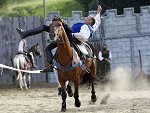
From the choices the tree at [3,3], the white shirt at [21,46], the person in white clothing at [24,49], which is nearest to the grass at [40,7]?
the tree at [3,3]

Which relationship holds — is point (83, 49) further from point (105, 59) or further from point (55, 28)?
point (105, 59)

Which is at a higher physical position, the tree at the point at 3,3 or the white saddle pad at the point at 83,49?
the tree at the point at 3,3

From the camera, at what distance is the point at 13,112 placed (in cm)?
1330

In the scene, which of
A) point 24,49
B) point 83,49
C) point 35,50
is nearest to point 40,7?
point 35,50

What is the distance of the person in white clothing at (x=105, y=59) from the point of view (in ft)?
81.5

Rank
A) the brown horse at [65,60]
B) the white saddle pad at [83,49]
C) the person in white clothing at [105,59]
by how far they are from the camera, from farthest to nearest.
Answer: the person in white clothing at [105,59] → the white saddle pad at [83,49] → the brown horse at [65,60]

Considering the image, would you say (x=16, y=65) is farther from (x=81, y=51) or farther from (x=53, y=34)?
(x=53, y=34)

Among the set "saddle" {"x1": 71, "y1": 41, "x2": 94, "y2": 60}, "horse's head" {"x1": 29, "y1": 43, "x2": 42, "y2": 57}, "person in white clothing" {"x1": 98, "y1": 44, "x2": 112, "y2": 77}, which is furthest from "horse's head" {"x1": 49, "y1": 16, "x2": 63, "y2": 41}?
"person in white clothing" {"x1": 98, "y1": 44, "x2": 112, "y2": 77}

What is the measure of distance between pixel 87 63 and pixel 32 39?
13.2 m

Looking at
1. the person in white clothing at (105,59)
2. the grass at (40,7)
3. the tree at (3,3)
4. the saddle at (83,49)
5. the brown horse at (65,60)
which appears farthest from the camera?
the grass at (40,7)

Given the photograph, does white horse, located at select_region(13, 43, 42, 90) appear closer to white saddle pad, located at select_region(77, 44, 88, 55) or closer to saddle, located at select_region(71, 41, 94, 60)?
saddle, located at select_region(71, 41, 94, 60)

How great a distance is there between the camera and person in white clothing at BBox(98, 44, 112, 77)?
24.8m

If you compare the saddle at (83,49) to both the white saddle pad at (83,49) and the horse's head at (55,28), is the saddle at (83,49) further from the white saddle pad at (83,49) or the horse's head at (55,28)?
the horse's head at (55,28)

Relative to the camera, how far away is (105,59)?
2480cm
